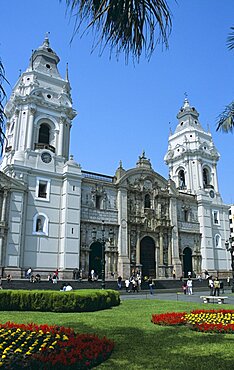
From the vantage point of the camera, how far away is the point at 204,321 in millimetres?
10578

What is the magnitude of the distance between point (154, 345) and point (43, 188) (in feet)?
87.8

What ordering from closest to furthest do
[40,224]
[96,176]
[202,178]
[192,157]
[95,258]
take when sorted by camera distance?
[40,224] < [95,258] < [96,176] < [202,178] < [192,157]

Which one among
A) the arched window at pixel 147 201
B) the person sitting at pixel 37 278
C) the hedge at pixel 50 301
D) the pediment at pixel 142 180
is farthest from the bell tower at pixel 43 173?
the hedge at pixel 50 301

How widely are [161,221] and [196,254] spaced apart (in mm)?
7137

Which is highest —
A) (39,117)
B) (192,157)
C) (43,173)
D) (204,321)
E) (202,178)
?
(39,117)

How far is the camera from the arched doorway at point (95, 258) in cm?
3453

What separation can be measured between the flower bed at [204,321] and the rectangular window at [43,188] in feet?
75.9

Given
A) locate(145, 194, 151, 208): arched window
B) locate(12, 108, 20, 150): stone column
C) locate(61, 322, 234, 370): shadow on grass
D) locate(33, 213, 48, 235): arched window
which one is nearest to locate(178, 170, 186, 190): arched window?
locate(145, 194, 151, 208): arched window

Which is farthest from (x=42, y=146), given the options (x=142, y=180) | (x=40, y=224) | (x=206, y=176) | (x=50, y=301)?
(x=206, y=176)

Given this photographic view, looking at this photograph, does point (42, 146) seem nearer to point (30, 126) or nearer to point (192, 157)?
point (30, 126)

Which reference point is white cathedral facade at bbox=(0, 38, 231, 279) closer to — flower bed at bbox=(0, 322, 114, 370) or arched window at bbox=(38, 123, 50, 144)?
arched window at bbox=(38, 123, 50, 144)

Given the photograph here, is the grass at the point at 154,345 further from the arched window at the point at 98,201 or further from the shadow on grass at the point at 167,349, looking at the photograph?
the arched window at the point at 98,201

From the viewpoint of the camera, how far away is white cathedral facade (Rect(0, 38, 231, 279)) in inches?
1209

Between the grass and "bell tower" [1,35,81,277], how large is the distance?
61.1 ft
